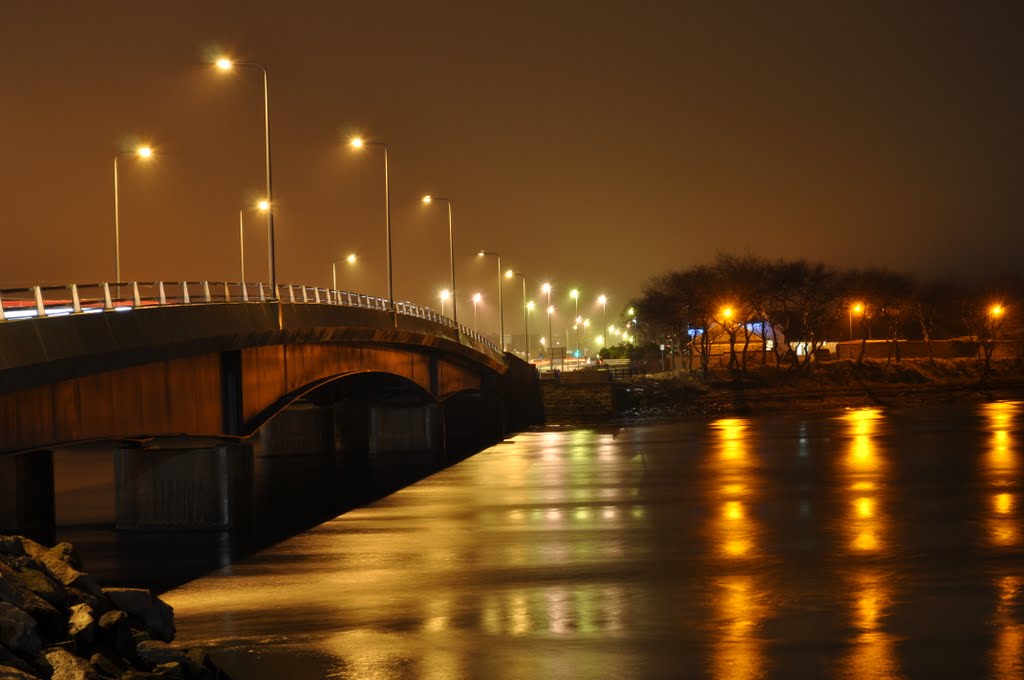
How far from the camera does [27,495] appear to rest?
104 ft

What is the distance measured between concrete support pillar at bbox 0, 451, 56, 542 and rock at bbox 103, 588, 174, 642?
1161 centimetres

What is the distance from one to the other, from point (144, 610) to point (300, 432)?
5737 cm

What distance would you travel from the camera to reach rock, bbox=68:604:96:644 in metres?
16.1

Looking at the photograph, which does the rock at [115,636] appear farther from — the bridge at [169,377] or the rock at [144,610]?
the bridge at [169,377]

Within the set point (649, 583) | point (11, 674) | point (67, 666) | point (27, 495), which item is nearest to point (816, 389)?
point (27, 495)

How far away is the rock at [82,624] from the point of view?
52.8 feet

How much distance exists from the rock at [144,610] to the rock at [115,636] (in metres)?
1.89

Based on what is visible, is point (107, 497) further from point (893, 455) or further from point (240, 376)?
point (893, 455)

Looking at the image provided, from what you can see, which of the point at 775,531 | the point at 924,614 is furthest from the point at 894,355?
the point at 924,614

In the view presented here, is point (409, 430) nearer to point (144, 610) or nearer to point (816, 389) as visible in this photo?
point (816, 389)

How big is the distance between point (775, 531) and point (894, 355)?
11033 cm

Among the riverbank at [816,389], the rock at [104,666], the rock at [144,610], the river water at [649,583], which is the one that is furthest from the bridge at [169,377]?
the riverbank at [816,389]

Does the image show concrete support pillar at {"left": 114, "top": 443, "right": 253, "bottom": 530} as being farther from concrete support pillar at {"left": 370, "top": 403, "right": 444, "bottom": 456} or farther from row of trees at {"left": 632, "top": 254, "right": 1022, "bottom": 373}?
row of trees at {"left": 632, "top": 254, "right": 1022, "bottom": 373}

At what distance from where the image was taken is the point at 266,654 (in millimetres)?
19062
